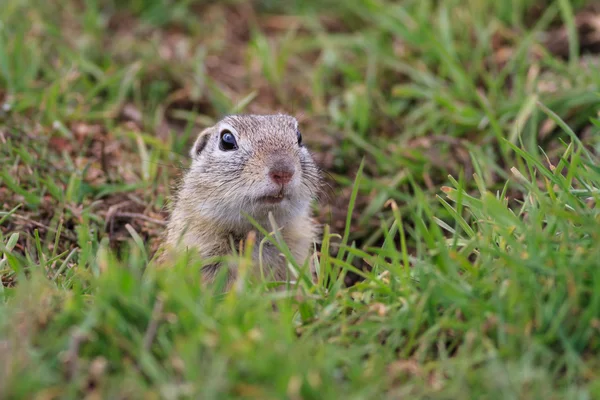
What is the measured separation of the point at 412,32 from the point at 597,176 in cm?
411

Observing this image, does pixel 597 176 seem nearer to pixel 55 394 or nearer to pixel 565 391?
pixel 565 391

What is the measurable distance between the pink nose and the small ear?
1.21m

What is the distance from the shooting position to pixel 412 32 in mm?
7938

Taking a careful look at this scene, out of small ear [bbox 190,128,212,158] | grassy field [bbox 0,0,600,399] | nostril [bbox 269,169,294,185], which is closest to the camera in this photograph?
grassy field [bbox 0,0,600,399]

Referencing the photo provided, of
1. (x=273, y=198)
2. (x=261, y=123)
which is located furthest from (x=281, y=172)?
(x=261, y=123)

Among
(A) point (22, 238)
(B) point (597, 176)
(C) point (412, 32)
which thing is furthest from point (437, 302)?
(C) point (412, 32)

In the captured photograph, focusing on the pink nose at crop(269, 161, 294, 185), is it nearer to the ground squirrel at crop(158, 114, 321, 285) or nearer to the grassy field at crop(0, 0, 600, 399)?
the ground squirrel at crop(158, 114, 321, 285)

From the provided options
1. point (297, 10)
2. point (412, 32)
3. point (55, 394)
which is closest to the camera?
point (55, 394)

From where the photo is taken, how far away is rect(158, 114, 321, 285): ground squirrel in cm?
496

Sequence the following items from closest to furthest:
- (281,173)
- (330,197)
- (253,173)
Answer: (281,173), (253,173), (330,197)

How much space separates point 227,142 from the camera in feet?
18.2

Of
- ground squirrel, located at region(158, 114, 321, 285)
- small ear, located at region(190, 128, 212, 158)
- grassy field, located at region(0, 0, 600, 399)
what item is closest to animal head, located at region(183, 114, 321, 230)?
ground squirrel, located at region(158, 114, 321, 285)

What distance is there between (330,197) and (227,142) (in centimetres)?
150

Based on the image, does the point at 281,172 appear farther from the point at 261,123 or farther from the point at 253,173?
the point at 261,123
